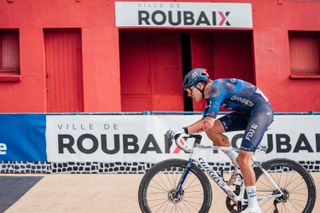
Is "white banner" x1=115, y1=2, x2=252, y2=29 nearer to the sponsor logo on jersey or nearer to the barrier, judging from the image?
the barrier

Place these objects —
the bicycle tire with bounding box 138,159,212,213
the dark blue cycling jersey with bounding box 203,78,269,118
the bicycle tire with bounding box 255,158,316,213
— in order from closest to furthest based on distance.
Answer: the dark blue cycling jersey with bounding box 203,78,269,118 < the bicycle tire with bounding box 138,159,212,213 < the bicycle tire with bounding box 255,158,316,213

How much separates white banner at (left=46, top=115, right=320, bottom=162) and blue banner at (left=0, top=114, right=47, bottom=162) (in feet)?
0.58

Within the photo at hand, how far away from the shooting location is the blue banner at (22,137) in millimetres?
9508

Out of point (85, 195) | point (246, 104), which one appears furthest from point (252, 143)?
point (85, 195)

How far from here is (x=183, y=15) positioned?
1288cm

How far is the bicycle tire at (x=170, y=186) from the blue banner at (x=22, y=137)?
5.20m

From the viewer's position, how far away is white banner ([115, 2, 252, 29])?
41.5ft

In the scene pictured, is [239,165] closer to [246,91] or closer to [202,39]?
[246,91]

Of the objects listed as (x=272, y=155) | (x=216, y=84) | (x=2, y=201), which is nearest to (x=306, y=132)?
(x=272, y=155)

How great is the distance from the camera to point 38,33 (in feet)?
40.9

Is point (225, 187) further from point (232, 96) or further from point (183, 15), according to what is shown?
point (183, 15)

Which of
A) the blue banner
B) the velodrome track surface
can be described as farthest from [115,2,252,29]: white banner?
the velodrome track surface

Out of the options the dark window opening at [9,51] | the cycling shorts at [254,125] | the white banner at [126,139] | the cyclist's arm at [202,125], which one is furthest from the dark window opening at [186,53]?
the cyclist's arm at [202,125]

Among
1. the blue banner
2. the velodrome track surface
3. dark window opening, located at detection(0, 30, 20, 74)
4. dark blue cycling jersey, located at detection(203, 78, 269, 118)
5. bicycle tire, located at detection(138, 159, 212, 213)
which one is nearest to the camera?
dark blue cycling jersey, located at detection(203, 78, 269, 118)
